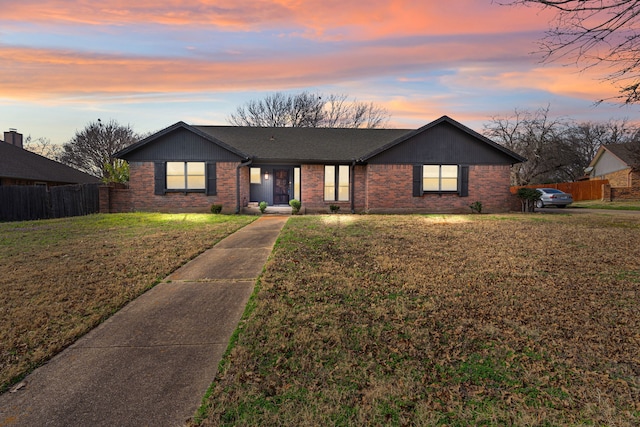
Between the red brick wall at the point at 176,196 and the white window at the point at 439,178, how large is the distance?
1002cm

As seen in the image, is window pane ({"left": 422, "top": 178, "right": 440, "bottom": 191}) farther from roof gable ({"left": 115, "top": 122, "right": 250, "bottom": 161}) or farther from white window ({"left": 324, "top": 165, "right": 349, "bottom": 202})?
roof gable ({"left": 115, "top": 122, "right": 250, "bottom": 161})

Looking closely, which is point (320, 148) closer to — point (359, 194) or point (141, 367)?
point (359, 194)

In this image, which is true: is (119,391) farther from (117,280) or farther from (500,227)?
(500,227)

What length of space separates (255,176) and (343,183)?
18.6 ft

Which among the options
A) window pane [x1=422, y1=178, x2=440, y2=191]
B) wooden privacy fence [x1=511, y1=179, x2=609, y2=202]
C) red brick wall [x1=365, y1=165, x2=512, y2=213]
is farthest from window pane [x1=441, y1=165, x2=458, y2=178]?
wooden privacy fence [x1=511, y1=179, x2=609, y2=202]

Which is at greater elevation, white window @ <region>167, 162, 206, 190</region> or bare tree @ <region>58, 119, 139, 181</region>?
bare tree @ <region>58, 119, 139, 181</region>

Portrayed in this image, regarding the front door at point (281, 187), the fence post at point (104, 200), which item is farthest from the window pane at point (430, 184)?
the fence post at point (104, 200)

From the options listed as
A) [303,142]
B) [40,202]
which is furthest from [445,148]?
[40,202]

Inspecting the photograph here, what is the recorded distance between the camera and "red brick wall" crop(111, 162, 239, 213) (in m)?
17.1

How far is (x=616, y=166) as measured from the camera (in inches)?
1394

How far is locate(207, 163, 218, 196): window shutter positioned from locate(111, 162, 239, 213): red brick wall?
156mm

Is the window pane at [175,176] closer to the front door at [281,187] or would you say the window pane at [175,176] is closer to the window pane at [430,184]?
the front door at [281,187]

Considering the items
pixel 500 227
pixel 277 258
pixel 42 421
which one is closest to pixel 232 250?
pixel 277 258

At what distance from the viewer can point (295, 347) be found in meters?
3.61
